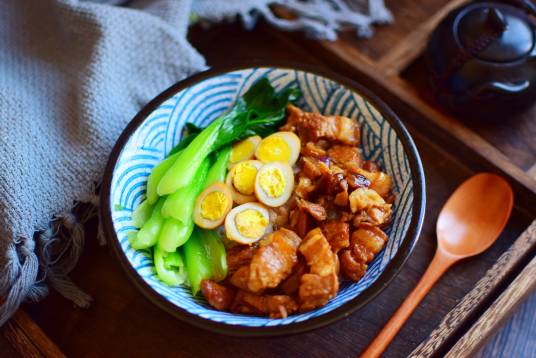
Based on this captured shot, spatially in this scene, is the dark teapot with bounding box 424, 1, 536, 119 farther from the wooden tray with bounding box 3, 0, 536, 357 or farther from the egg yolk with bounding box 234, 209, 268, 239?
the egg yolk with bounding box 234, 209, 268, 239

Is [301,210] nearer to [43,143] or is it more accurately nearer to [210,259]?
[210,259]

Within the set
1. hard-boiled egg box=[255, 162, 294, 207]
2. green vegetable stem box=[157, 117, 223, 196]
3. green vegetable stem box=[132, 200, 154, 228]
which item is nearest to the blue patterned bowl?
green vegetable stem box=[132, 200, 154, 228]

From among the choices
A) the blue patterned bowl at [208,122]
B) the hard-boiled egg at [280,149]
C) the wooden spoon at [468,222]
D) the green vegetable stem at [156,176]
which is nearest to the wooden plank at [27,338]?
the blue patterned bowl at [208,122]

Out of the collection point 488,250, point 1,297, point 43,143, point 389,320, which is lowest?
point 1,297

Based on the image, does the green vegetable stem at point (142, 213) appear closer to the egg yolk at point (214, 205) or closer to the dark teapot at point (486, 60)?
the egg yolk at point (214, 205)

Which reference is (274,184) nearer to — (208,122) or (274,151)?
(274,151)

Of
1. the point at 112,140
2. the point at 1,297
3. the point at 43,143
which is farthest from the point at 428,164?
the point at 1,297
